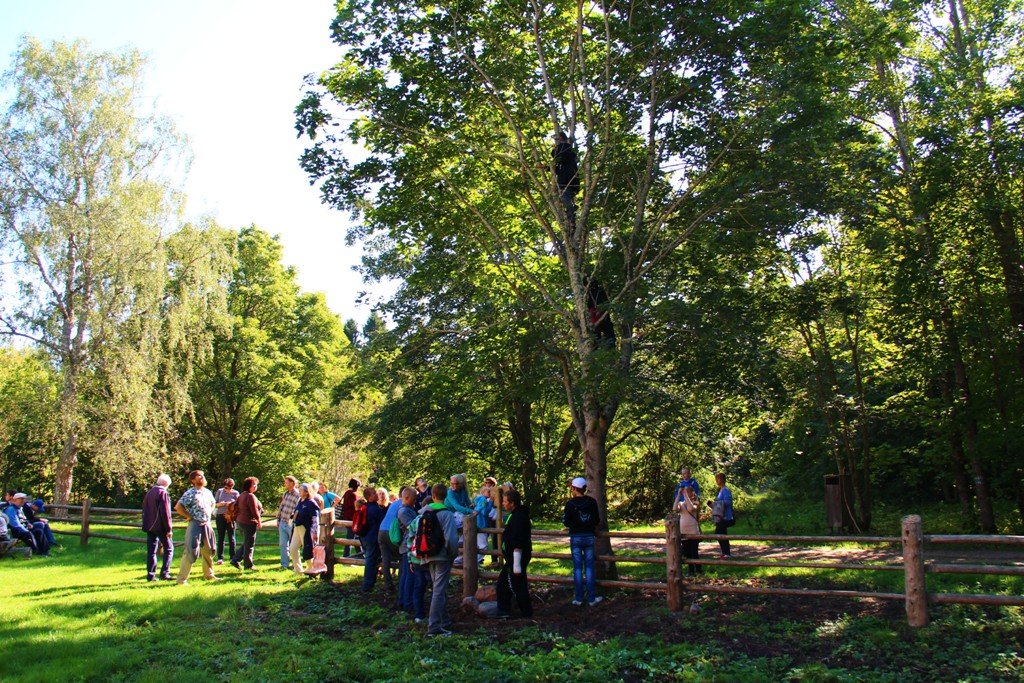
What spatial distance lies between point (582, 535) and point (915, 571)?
414cm

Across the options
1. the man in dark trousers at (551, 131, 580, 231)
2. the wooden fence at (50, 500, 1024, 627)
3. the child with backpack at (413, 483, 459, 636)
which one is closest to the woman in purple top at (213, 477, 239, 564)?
the wooden fence at (50, 500, 1024, 627)

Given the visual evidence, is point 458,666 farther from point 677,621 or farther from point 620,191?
point 620,191

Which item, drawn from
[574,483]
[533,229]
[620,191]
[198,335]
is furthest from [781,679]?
[198,335]

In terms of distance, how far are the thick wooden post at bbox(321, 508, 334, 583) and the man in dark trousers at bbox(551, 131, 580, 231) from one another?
6.82m

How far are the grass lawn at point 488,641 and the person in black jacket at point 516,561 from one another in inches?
14.1

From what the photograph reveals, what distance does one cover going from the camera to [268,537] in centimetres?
2127

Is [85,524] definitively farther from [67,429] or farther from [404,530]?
[404,530]

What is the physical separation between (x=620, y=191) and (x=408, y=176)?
158 inches

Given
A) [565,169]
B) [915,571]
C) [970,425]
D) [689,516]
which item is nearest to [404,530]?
[689,516]

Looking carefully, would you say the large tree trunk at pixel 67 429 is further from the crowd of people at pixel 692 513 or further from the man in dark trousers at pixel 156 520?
the crowd of people at pixel 692 513

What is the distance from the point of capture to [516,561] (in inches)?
412

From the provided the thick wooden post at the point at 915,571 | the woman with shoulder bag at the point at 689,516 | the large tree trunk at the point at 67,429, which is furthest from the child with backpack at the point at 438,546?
the large tree trunk at the point at 67,429

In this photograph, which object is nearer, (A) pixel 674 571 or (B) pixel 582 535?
(A) pixel 674 571

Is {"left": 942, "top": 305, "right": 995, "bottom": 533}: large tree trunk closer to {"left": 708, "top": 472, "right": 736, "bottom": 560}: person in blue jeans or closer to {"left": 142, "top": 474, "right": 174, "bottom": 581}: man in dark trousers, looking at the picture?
{"left": 708, "top": 472, "right": 736, "bottom": 560}: person in blue jeans
